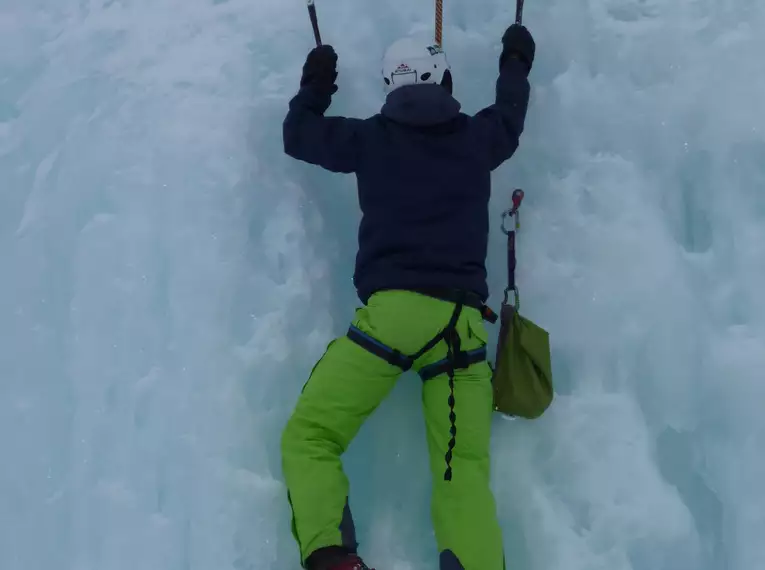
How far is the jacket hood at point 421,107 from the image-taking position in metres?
2.05

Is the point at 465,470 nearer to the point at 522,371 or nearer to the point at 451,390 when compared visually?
the point at 451,390

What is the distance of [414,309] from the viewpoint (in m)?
1.96

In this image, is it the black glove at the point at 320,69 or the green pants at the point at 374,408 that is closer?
the green pants at the point at 374,408

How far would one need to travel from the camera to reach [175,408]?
2.16 m

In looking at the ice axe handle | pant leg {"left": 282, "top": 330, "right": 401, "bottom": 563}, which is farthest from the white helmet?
pant leg {"left": 282, "top": 330, "right": 401, "bottom": 563}

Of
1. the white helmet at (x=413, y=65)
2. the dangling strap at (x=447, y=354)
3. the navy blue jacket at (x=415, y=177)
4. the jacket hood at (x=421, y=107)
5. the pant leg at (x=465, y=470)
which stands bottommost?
the pant leg at (x=465, y=470)

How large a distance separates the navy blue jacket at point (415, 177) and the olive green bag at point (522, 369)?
131 millimetres

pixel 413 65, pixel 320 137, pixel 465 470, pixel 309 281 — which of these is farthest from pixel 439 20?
pixel 465 470

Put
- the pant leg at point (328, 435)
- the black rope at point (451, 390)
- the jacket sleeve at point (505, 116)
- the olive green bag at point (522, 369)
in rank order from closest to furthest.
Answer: the pant leg at point (328, 435) < the black rope at point (451, 390) < the olive green bag at point (522, 369) < the jacket sleeve at point (505, 116)

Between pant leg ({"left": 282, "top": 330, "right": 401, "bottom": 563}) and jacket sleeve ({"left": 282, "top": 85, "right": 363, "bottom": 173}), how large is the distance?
53 cm

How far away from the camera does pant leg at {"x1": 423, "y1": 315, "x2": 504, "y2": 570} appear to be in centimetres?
183

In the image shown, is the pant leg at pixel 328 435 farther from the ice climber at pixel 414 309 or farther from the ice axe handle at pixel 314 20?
the ice axe handle at pixel 314 20

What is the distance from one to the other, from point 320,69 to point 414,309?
0.84 m

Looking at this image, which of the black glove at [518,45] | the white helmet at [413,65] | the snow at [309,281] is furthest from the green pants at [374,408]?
the black glove at [518,45]
